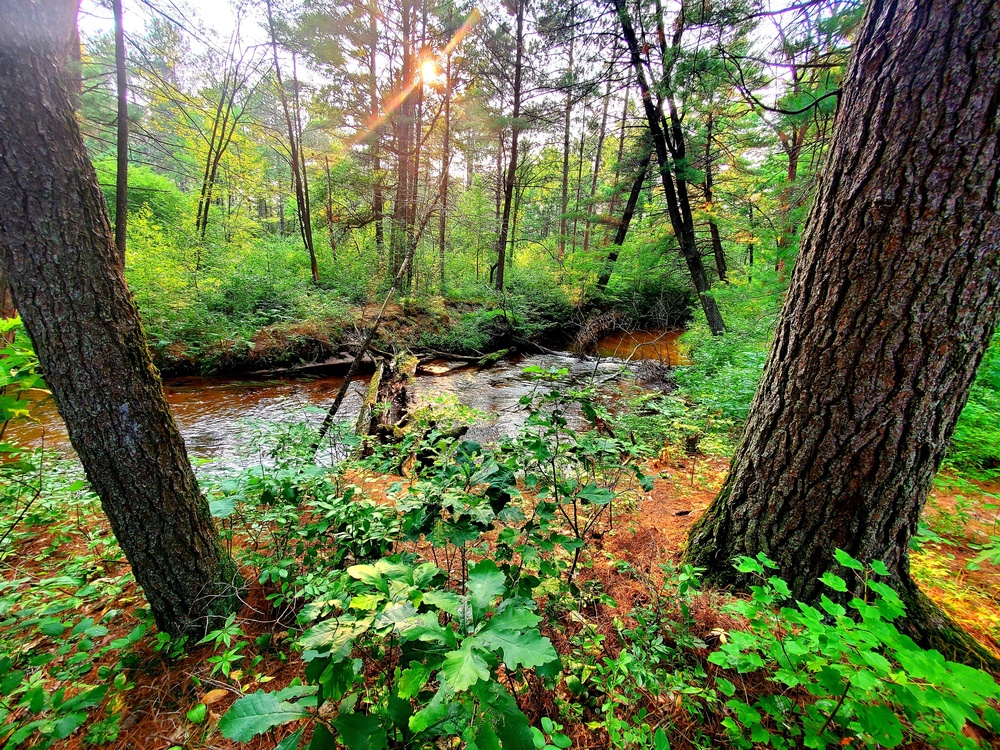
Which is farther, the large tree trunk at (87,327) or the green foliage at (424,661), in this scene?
the large tree trunk at (87,327)

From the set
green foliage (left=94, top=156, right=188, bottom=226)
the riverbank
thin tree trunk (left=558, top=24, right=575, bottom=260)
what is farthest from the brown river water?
green foliage (left=94, top=156, right=188, bottom=226)

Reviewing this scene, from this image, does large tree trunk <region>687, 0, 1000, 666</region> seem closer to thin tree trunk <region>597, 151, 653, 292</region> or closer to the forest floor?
the forest floor

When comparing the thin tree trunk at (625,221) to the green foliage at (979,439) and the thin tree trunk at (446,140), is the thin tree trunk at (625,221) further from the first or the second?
the green foliage at (979,439)

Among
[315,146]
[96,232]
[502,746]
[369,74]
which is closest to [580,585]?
[502,746]

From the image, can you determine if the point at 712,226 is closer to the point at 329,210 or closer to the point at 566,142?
the point at 566,142

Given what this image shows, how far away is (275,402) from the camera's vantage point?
632cm

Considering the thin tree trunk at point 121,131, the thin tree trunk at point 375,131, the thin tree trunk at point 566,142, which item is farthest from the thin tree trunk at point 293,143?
the thin tree trunk at point 566,142

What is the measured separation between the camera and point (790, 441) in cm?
163

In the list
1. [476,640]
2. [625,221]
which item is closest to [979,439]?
[476,640]

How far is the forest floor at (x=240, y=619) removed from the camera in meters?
1.33

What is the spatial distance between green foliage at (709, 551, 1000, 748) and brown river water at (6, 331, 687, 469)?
2.19m

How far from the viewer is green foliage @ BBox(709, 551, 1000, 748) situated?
87 centimetres

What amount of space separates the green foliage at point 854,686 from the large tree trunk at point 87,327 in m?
2.27

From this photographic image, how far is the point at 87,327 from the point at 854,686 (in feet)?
9.28
